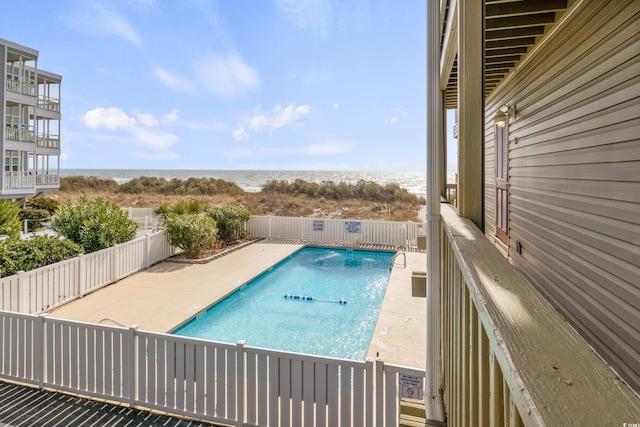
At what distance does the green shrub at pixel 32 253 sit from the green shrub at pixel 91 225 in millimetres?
699

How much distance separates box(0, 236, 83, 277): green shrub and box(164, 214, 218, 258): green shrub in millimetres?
2798

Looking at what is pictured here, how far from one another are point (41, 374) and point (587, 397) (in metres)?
4.93

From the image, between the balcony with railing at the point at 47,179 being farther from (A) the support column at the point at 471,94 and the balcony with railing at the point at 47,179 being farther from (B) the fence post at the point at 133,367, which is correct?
(A) the support column at the point at 471,94

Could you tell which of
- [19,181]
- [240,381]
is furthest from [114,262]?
[19,181]

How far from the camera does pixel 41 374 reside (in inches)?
150

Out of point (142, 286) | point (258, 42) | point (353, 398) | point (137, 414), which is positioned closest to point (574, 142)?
point (353, 398)

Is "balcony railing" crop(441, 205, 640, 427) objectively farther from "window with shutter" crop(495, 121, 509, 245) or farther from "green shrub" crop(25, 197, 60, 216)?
"green shrub" crop(25, 197, 60, 216)

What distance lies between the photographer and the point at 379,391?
299cm

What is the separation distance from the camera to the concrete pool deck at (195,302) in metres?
5.11

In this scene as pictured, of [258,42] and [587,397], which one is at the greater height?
[258,42]

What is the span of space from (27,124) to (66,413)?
18688 mm

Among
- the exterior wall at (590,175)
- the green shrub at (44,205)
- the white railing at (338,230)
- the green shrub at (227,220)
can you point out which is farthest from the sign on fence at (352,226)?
the green shrub at (44,205)

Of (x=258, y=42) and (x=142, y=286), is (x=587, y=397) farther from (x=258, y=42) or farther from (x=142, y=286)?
(x=258, y=42)

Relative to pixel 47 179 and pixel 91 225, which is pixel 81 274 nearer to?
pixel 91 225
